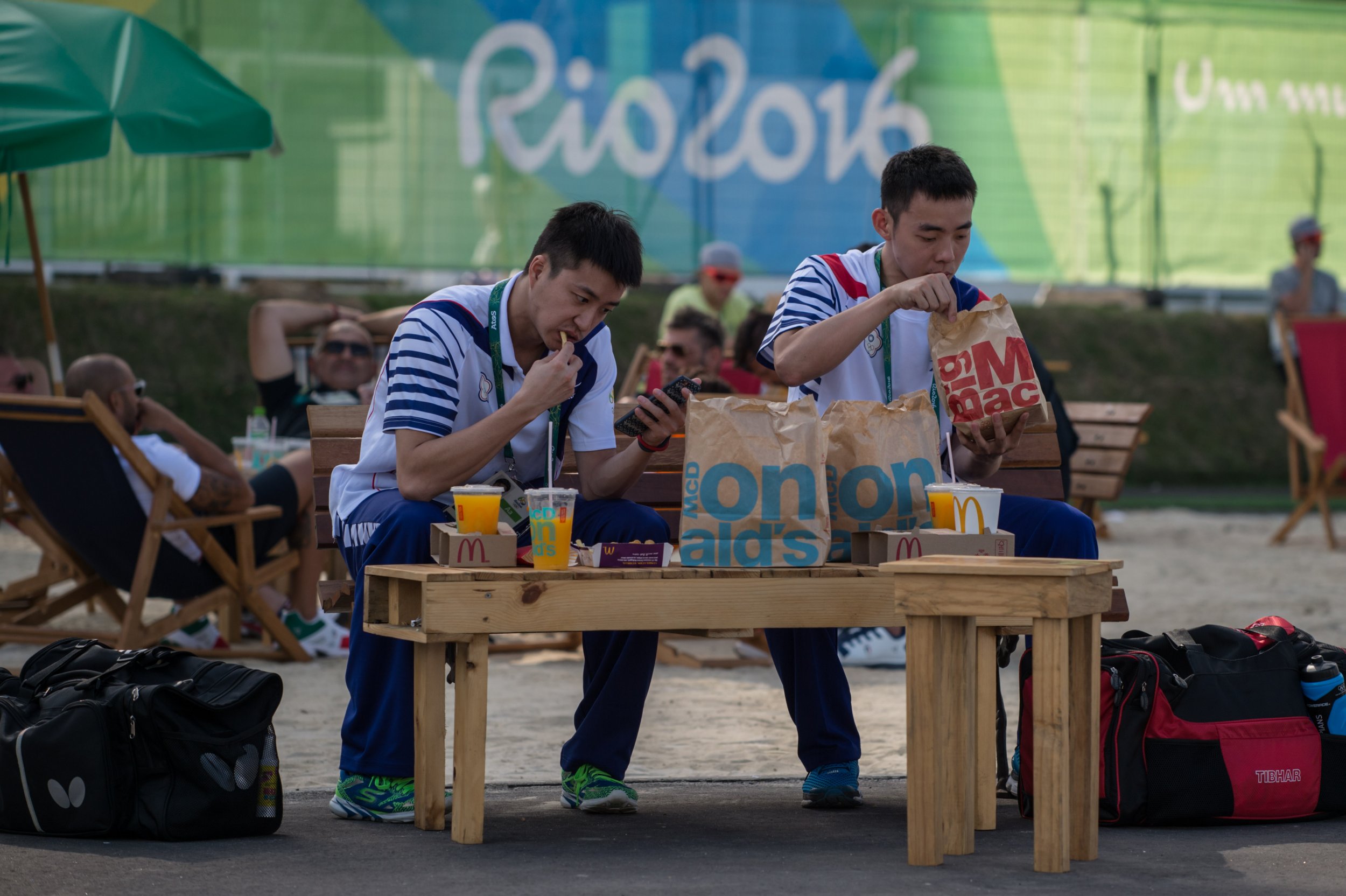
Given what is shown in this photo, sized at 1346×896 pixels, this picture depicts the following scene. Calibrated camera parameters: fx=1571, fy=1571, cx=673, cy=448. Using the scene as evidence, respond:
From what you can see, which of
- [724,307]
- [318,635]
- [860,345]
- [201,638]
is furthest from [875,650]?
[724,307]

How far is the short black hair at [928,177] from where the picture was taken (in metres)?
3.36

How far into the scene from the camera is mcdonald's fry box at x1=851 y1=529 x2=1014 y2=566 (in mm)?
2854

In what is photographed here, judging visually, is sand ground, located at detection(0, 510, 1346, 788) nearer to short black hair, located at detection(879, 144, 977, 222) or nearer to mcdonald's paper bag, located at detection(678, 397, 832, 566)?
mcdonald's paper bag, located at detection(678, 397, 832, 566)

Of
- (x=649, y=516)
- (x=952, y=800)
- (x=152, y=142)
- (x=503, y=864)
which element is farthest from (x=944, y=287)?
(x=152, y=142)

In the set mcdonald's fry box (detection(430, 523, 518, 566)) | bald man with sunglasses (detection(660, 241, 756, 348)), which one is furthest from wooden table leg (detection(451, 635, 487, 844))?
bald man with sunglasses (detection(660, 241, 756, 348))

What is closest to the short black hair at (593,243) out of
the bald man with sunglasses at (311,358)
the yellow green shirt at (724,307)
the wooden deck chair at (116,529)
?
the wooden deck chair at (116,529)

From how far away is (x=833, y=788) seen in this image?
132 inches

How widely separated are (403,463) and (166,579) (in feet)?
8.15

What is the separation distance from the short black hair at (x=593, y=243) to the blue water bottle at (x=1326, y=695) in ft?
5.26

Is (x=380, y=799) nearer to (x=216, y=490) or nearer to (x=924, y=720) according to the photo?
(x=924, y=720)

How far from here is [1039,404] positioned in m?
3.31

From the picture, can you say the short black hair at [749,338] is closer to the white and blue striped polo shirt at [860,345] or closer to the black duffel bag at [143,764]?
the white and blue striped polo shirt at [860,345]

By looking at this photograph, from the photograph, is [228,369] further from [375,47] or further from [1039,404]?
[1039,404]

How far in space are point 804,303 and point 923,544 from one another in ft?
2.51
